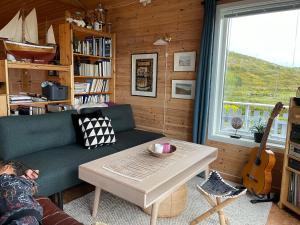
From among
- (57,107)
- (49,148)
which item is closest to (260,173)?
(49,148)

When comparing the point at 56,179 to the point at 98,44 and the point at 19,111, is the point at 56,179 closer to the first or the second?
the point at 19,111

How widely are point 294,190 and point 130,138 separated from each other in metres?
1.92

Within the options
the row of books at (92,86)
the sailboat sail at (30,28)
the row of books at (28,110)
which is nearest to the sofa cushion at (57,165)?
the row of books at (28,110)

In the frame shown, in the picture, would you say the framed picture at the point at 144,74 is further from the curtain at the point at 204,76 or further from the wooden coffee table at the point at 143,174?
the wooden coffee table at the point at 143,174

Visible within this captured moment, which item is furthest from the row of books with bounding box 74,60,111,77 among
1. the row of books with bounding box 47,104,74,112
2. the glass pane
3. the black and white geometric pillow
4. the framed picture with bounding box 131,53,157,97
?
the glass pane

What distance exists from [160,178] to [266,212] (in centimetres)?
132

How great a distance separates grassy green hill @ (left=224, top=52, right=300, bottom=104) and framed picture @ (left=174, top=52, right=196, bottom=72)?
48 centimetres

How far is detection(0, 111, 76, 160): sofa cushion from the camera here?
221cm

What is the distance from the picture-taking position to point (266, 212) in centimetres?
226

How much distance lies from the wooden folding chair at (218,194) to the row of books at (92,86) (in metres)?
2.51

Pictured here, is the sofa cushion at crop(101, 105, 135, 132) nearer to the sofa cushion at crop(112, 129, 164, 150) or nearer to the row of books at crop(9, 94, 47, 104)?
the sofa cushion at crop(112, 129, 164, 150)

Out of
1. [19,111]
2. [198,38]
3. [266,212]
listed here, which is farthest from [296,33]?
[19,111]

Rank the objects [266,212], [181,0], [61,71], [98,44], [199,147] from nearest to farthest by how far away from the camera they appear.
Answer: [266,212] < [199,147] < [181,0] < [61,71] < [98,44]

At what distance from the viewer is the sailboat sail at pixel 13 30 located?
321 centimetres
